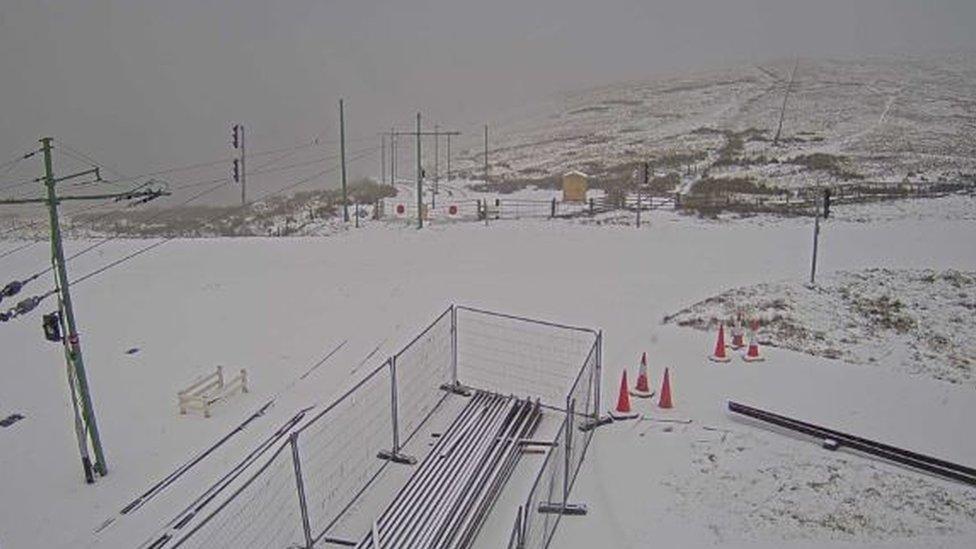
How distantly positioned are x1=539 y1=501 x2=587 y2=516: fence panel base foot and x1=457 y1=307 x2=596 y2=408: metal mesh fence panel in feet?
10.0

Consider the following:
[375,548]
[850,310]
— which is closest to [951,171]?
[850,310]

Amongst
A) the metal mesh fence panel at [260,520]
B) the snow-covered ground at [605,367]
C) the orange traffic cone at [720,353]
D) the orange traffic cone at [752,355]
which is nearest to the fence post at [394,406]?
the metal mesh fence panel at [260,520]

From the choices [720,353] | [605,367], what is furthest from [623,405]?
[720,353]

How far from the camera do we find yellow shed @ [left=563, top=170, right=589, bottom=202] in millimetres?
35562

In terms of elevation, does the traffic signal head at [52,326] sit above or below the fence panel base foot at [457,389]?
above

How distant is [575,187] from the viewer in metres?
35.8

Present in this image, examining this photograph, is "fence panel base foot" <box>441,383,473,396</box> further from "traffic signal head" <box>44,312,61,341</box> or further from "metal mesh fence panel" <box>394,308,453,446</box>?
"traffic signal head" <box>44,312,61,341</box>

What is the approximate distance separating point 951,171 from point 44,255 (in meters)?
42.1

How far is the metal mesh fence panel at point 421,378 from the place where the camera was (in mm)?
10781

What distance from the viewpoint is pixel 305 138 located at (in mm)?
110625

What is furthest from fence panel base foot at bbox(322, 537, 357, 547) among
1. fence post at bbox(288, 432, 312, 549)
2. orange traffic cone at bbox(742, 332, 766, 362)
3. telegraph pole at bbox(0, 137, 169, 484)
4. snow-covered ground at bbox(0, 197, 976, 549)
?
orange traffic cone at bbox(742, 332, 766, 362)

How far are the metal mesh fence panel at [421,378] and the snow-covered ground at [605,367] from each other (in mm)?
902

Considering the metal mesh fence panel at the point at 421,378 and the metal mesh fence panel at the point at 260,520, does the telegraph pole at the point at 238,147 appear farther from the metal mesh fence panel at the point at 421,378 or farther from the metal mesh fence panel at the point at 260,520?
the metal mesh fence panel at the point at 260,520

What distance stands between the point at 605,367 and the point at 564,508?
16.4ft
